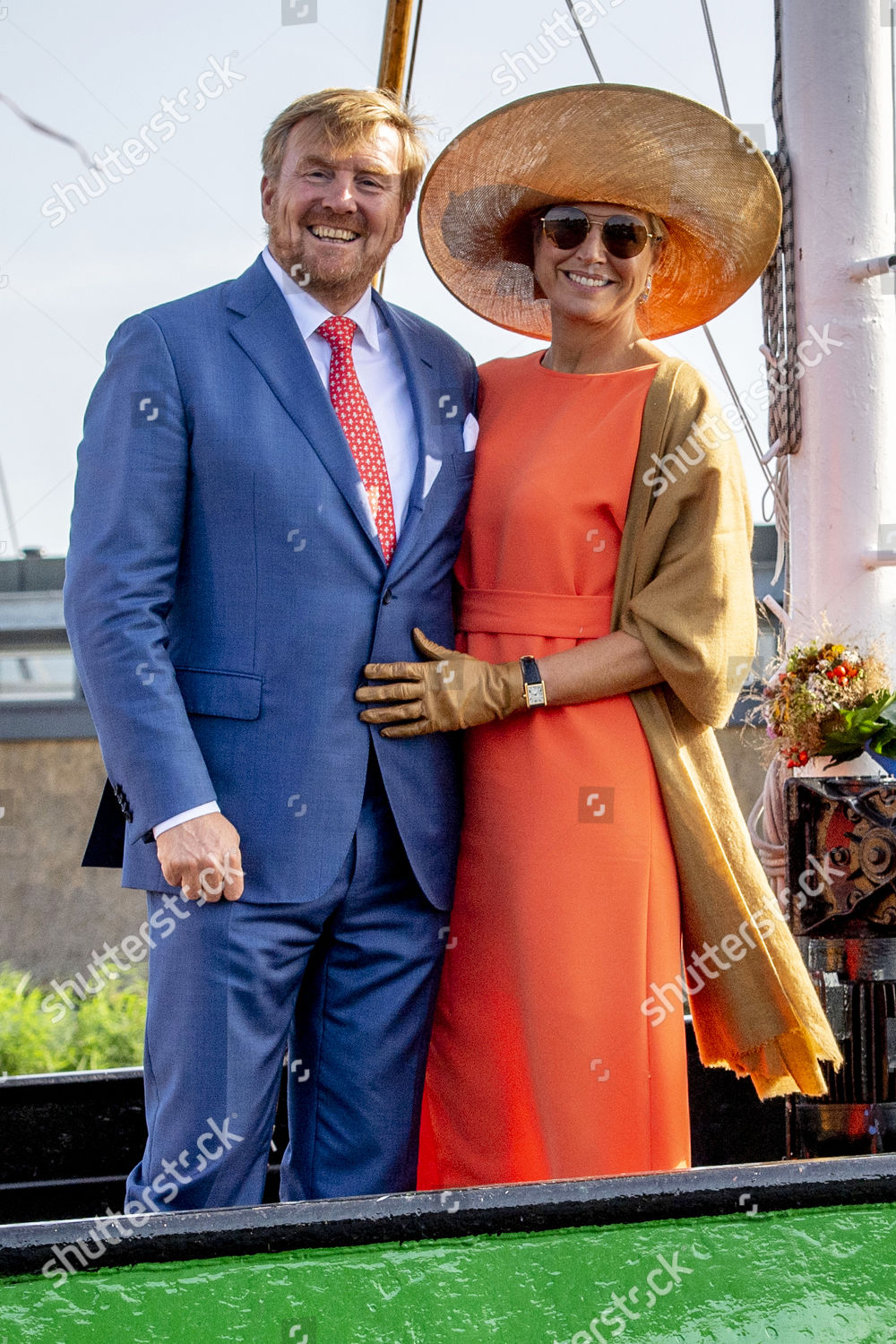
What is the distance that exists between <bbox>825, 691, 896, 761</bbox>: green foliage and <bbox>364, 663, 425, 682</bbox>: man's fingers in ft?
2.97

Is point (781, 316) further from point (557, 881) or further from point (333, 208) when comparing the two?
point (557, 881)

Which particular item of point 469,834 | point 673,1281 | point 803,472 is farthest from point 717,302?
point 673,1281

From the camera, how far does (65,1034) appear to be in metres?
6.13

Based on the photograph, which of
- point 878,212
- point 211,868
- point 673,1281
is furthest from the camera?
point 878,212

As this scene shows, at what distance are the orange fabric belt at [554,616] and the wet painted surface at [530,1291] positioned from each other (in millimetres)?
839

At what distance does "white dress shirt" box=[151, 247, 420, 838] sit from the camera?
1929 mm

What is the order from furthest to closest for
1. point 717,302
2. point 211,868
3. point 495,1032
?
1. point 717,302
2. point 495,1032
3. point 211,868

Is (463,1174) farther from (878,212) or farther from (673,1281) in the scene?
(878,212)

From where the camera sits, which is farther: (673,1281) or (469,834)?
(469,834)

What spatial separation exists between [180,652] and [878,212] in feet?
6.40

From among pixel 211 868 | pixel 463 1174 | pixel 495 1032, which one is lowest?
pixel 463 1174

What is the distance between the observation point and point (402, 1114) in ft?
6.26

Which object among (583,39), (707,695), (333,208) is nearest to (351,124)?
(333,208)

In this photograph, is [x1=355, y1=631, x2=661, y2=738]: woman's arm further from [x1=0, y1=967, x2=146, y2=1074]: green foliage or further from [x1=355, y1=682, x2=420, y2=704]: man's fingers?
[x1=0, y1=967, x2=146, y2=1074]: green foliage
